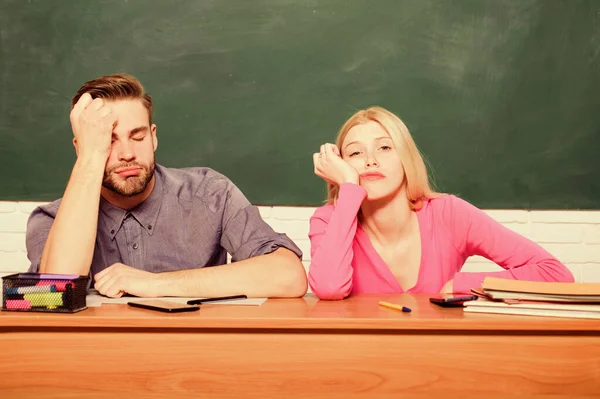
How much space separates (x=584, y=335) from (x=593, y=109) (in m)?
1.81

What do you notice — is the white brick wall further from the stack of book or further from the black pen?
the stack of book

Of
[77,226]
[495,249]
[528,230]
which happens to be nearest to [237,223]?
[77,226]

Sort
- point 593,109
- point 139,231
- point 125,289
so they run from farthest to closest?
1. point 593,109
2. point 139,231
3. point 125,289

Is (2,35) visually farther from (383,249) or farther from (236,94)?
(383,249)

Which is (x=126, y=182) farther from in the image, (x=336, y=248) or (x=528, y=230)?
(x=528, y=230)

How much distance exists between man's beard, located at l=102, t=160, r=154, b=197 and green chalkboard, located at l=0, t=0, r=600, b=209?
83 centimetres

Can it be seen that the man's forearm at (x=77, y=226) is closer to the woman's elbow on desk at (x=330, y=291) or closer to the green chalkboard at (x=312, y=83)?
the woman's elbow on desk at (x=330, y=291)

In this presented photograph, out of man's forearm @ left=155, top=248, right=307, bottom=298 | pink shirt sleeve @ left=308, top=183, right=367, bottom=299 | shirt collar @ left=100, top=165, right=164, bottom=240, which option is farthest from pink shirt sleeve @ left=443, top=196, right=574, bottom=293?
shirt collar @ left=100, top=165, right=164, bottom=240

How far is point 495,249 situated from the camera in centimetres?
182

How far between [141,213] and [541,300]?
1216 mm

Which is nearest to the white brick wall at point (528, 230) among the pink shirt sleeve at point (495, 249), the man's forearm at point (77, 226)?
the pink shirt sleeve at point (495, 249)

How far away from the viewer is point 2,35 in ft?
8.63

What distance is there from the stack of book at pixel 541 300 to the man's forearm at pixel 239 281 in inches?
18.3

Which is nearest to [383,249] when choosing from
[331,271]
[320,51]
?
[331,271]
